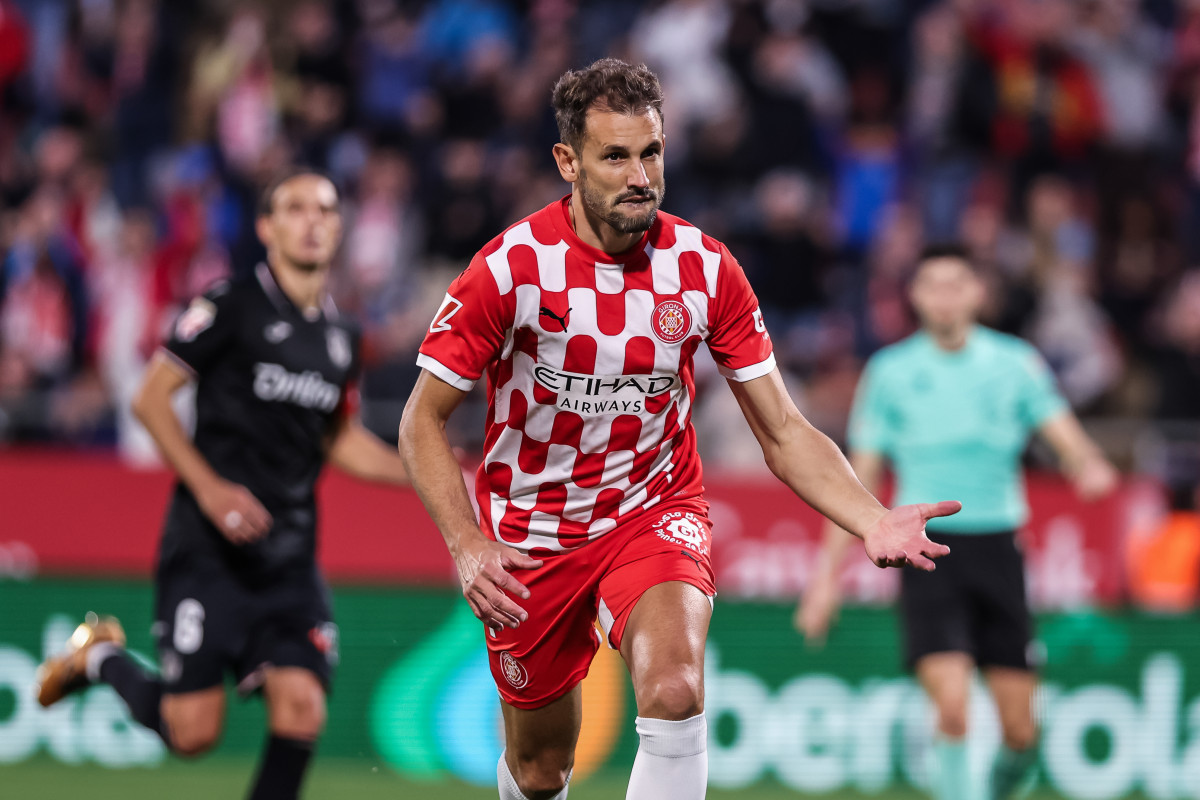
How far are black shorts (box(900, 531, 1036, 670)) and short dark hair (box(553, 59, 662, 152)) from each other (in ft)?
10.5

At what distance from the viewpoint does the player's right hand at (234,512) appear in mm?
6047

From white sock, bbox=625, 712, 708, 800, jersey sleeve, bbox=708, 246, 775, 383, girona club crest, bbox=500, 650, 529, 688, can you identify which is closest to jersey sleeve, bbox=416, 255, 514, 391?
jersey sleeve, bbox=708, 246, 775, 383

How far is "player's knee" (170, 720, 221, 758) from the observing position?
6180 millimetres

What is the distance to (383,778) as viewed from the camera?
8961 millimetres

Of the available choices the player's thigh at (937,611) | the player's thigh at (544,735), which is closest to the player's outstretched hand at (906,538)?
the player's thigh at (544,735)

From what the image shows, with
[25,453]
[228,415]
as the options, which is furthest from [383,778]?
[25,453]

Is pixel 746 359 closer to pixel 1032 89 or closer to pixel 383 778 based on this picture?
pixel 383 778

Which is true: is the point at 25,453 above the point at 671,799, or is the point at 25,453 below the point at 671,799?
above

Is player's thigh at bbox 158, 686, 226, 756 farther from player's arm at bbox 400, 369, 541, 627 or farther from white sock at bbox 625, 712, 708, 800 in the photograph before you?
white sock at bbox 625, 712, 708, 800

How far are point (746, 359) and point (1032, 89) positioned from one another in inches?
372

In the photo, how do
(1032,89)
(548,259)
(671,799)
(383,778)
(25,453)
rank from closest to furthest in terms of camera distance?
(671,799)
(548,259)
(383,778)
(25,453)
(1032,89)

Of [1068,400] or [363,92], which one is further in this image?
[363,92]

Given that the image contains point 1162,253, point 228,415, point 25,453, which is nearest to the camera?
point 228,415

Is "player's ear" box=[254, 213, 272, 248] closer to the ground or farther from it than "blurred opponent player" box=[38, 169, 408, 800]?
farther from it
